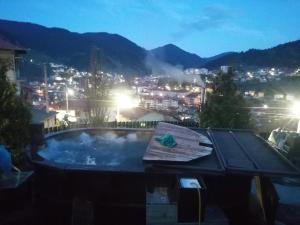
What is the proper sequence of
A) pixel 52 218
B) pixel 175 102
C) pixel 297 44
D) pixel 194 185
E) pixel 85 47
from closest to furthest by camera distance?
pixel 194 185, pixel 52 218, pixel 175 102, pixel 297 44, pixel 85 47

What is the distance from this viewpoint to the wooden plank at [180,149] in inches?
270

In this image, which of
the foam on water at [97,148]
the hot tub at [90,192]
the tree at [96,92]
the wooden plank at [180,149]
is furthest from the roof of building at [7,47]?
the wooden plank at [180,149]

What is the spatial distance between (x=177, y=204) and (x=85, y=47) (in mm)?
128904

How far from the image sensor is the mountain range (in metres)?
81.6

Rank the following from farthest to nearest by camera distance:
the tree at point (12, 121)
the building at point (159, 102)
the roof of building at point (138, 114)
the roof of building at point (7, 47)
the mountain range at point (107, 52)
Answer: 1. the mountain range at point (107, 52)
2. the building at point (159, 102)
3. the roof of building at point (138, 114)
4. the roof of building at point (7, 47)
5. the tree at point (12, 121)

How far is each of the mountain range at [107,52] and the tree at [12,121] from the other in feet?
226

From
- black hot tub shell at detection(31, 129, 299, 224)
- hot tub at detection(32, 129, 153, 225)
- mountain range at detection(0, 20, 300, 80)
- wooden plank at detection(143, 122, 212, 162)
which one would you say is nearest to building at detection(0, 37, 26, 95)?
hot tub at detection(32, 129, 153, 225)

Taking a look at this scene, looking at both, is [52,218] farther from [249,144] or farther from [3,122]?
[249,144]

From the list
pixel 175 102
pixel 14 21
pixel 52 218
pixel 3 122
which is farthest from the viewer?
pixel 14 21

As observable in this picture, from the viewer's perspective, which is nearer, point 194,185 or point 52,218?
point 194,185

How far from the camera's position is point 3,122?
918 cm

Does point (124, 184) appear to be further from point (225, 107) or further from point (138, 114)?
point (138, 114)

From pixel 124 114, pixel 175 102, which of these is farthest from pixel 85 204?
pixel 175 102

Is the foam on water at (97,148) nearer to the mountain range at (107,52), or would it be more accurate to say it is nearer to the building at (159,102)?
the building at (159,102)
